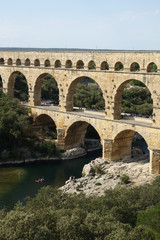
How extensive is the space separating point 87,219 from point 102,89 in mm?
15061

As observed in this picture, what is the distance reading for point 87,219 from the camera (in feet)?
38.0

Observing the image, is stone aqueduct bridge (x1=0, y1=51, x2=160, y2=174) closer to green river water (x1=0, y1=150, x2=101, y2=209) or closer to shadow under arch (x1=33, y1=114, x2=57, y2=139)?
shadow under arch (x1=33, y1=114, x2=57, y2=139)

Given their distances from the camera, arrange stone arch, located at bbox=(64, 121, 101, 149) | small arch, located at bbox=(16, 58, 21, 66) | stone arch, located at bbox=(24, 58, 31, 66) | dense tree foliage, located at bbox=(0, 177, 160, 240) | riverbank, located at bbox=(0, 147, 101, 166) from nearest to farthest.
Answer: dense tree foliage, located at bbox=(0, 177, 160, 240)
riverbank, located at bbox=(0, 147, 101, 166)
stone arch, located at bbox=(64, 121, 101, 149)
stone arch, located at bbox=(24, 58, 31, 66)
small arch, located at bbox=(16, 58, 21, 66)

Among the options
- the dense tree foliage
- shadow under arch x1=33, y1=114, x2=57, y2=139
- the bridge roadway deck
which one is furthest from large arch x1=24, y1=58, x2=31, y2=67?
the dense tree foliage

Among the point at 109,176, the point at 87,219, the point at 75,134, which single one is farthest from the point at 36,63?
the point at 87,219

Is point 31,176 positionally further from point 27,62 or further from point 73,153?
point 27,62

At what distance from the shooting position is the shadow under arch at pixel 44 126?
31.9 metres

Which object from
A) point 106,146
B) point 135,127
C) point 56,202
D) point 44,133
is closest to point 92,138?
point 44,133

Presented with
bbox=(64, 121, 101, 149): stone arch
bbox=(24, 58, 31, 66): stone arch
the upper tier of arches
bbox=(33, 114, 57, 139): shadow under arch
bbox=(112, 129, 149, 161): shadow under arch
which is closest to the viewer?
the upper tier of arches

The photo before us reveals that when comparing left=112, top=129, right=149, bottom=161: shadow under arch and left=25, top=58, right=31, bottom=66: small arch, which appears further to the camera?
left=25, top=58, right=31, bottom=66: small arch

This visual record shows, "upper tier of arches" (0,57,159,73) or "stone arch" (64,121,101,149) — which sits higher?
"upper tier of arches" (0,57,159,73)

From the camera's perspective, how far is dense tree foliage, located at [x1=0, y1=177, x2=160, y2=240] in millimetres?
10656

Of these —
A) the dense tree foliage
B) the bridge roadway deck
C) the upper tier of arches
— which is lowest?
the dense tree foliage

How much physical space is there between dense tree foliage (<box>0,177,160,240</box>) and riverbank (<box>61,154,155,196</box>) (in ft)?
16.5
